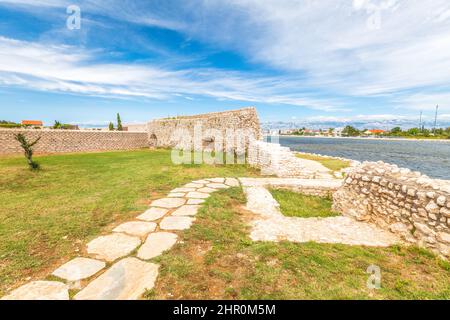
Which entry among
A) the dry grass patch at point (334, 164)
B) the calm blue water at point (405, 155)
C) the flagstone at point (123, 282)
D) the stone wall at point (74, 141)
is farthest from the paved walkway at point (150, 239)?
the calm blue water at point (405, 155)

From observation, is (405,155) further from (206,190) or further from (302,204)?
(206,190)

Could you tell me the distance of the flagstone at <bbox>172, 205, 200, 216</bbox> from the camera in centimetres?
456

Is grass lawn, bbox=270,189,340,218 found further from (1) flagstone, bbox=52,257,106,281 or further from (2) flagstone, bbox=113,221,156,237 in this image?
(1) flagstone, bbox=52,257,106,281

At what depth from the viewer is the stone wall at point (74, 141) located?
15797 mm

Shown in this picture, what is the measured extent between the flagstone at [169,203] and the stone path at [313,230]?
69.1 inches

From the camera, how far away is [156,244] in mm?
3295

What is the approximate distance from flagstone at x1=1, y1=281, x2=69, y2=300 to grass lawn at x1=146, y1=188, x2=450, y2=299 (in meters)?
0.95

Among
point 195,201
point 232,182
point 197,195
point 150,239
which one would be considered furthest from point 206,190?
point 150,239

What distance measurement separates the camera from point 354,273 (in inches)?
113

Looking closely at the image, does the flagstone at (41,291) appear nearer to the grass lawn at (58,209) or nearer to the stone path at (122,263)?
the stone path at (122,263)

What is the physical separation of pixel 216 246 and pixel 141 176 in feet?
19.8

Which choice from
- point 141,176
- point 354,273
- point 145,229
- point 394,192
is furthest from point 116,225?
point 394,192

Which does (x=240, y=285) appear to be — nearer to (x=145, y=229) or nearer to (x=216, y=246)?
(x=216, y=246)
